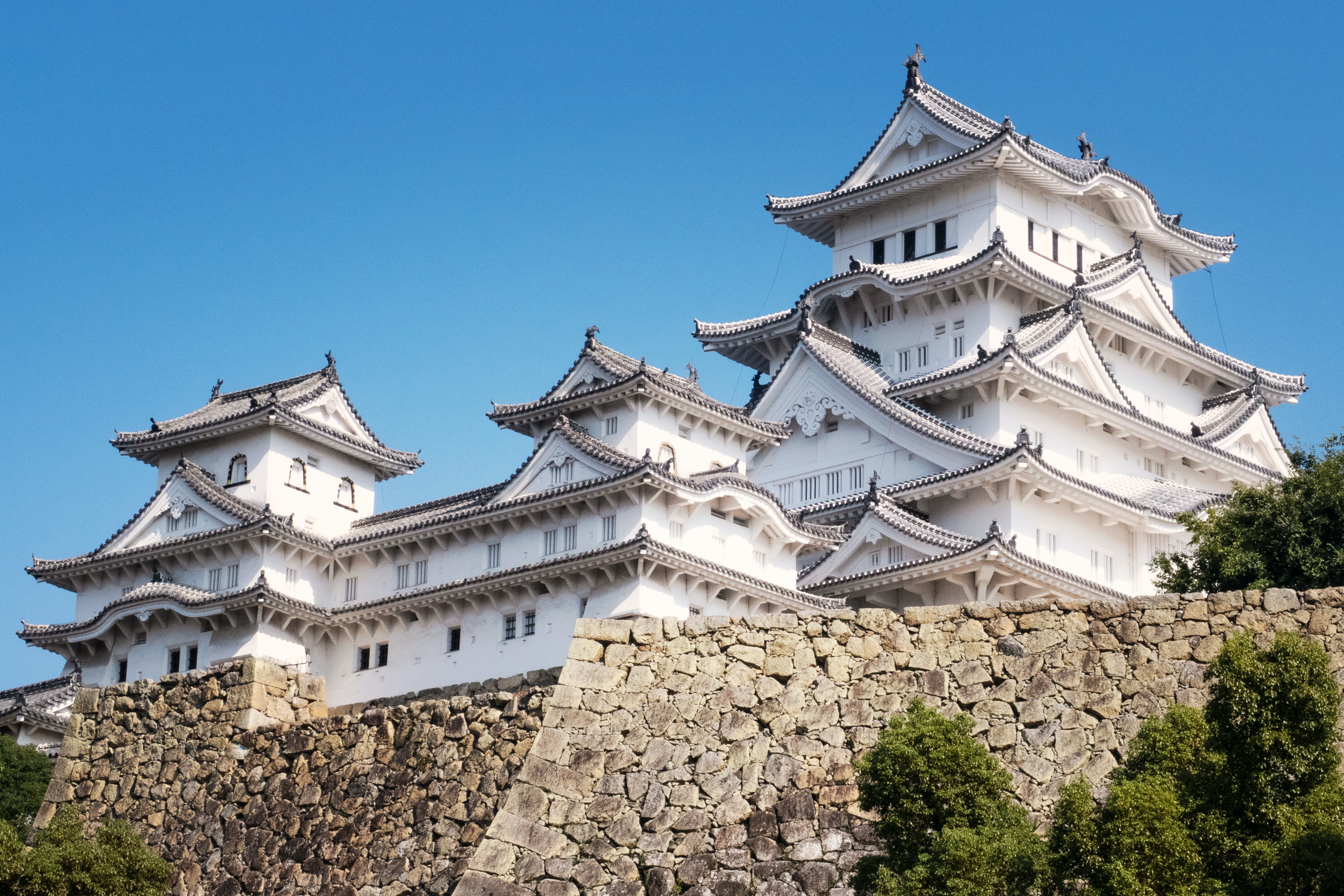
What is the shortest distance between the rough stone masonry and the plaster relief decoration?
2452cm

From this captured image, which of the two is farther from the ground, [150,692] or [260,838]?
[150,692]

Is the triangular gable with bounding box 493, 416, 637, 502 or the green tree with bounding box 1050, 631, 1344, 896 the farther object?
the triangular gable with bounding box 493, 416, 637, 502

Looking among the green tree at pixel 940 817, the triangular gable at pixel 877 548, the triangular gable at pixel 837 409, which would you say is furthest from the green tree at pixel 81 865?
the triangular gable at pixel 837 409

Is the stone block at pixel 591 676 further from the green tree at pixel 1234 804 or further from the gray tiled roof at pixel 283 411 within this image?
the gray tiled roof at pixel 283 411

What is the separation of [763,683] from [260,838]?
7.45 metres

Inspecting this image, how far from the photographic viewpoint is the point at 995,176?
54.2 metres

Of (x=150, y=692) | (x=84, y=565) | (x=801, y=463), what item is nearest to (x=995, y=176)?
(x=801, y=463)

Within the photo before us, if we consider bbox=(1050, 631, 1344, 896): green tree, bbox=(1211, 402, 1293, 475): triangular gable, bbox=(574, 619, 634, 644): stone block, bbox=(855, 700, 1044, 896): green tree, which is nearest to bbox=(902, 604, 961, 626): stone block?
bbox=(855, 700, 1044, 896): green tree

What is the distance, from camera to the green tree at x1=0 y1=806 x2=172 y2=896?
2611 centimetres

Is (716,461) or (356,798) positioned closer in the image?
(356,798)

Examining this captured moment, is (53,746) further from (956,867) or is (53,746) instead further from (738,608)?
(956,867)

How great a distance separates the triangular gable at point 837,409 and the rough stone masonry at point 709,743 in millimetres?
22766

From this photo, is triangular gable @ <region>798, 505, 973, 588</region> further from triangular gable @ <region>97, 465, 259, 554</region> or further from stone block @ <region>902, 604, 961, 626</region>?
stone block @ <region>902, 604, 961, 626</region>

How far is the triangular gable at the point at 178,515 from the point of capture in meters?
49.3
